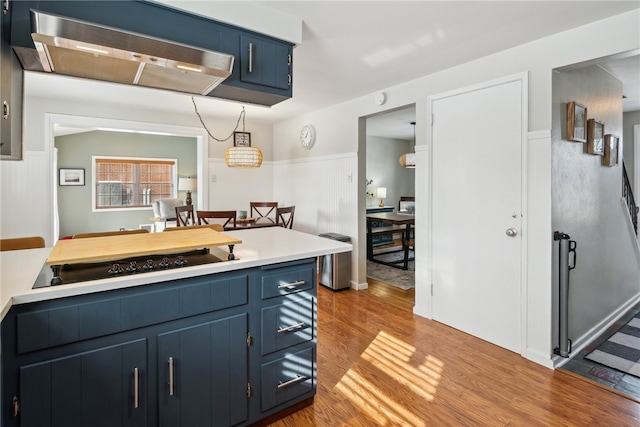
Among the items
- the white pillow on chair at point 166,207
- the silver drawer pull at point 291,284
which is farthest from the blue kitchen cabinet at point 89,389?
the white pillow on chair at point 166,207

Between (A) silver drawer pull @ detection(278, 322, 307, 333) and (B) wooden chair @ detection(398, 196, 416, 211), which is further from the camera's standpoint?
(B) wooden chair @ detection(398, 196, 416, 211)

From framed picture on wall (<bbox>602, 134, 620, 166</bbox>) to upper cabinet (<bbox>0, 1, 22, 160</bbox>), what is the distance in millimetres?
4176

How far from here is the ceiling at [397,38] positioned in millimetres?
1975

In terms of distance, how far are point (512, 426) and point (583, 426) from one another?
14.7 inches

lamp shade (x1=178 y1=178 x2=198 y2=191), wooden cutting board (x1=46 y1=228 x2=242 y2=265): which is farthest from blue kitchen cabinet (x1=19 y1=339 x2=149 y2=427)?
lamp shade (x1=178 y1=178 x2=198 y2=191)

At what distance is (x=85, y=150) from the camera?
743cm

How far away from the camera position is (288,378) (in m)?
1.80

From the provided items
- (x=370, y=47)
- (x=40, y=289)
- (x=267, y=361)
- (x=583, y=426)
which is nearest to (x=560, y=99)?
(x=370, y=47)

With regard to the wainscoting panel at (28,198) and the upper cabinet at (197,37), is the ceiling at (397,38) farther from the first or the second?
the wainscoting panel at (28,198)

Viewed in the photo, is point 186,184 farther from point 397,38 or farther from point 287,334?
point 287,334

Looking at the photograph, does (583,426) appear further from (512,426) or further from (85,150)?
(85,150)

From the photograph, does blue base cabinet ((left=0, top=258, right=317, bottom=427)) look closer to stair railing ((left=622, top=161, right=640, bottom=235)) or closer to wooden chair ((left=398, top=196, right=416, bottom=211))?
stair railing ((left=622, top=161, right=640, bottom=235))

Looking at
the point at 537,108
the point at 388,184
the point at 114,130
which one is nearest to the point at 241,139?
the point at 114,130

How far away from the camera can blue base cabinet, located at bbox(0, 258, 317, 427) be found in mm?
1179
